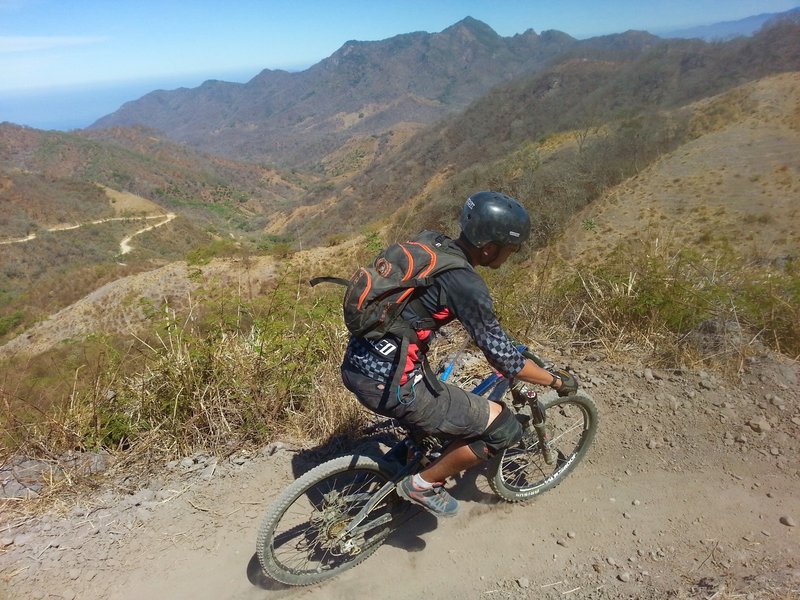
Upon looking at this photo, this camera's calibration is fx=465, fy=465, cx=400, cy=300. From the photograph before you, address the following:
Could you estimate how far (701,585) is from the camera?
253 cm

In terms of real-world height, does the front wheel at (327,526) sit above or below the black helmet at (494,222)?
below

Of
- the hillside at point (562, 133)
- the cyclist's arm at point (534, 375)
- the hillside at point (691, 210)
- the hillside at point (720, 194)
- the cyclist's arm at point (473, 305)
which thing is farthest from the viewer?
the hillside at point (562, 133)

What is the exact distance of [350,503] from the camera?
283cm

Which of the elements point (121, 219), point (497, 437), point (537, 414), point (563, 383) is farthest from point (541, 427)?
point (121, 219)

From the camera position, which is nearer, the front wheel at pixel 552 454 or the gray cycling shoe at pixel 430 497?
the gray cycling shoe at pixel 430 497

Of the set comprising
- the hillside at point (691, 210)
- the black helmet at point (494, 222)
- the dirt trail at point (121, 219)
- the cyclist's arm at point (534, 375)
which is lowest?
the dirt trail at point (121, 219)

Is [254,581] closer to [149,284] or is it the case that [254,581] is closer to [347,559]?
[347,559]

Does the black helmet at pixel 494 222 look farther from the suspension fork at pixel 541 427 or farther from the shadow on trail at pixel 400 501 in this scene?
the shadow on trail at pixel 400 501

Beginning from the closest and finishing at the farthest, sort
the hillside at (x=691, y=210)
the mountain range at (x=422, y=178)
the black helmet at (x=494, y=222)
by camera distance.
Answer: the black helmet at (x=494, y=222) < the hillside at (x=691, y=210) < the mountain range at (x=422, y=178)

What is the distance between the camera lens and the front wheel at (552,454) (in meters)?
3.20

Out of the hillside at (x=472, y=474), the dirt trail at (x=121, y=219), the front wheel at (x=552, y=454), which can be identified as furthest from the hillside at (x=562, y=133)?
the dirt trail at (x=121, y=219)

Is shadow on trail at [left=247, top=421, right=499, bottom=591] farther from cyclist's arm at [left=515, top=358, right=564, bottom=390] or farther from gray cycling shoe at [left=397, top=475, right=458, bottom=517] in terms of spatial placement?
cyclist's arm at [left=515, top=358, right=564, bottom=390]

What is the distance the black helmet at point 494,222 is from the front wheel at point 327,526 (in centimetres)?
147

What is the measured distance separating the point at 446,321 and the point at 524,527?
1.66m
